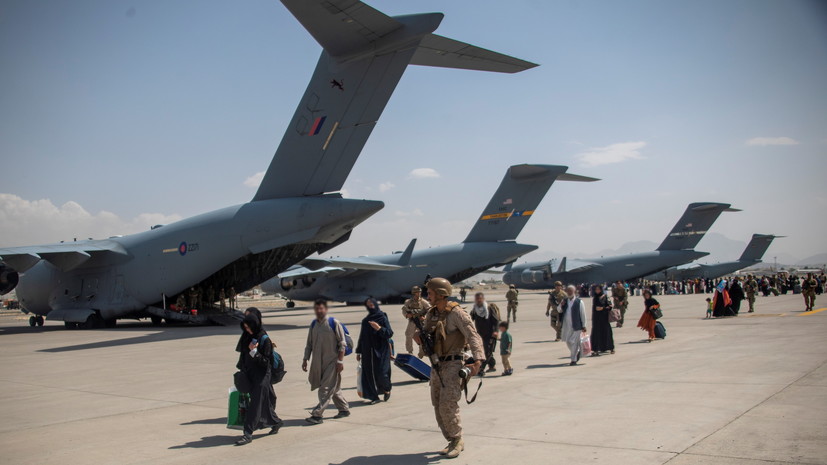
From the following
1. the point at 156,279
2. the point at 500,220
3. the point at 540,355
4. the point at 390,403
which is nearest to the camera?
the point at 390,403

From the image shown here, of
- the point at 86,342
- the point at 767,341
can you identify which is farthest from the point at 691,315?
the point at 86,342

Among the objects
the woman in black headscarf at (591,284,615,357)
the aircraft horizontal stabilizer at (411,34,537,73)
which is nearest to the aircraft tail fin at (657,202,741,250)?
the aircraft horizontal stabilizer at (411,34,537,73)

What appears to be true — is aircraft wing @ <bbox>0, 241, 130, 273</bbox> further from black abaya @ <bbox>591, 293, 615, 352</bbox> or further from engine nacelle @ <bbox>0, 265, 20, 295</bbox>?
black abaya @ <bbox>591, 293, 615, 352</bbox>

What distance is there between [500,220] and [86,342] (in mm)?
21836

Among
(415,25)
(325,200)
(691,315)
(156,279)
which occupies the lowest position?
(691,315)

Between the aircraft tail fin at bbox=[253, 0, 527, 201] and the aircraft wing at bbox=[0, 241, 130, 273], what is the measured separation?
21.5 feet

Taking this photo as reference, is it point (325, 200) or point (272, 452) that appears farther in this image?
point (325, 200)

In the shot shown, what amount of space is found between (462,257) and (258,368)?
28333 millimetres

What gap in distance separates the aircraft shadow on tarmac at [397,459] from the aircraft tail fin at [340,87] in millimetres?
11806

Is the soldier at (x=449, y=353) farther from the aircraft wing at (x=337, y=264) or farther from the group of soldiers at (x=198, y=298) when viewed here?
the aircraft wing at (x=337, y=264)

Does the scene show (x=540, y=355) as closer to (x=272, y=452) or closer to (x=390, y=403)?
(x=390, y=403)

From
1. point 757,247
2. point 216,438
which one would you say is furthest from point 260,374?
point 757,247

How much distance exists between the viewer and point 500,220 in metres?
34.3

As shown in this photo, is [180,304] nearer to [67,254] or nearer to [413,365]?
[67,254]
